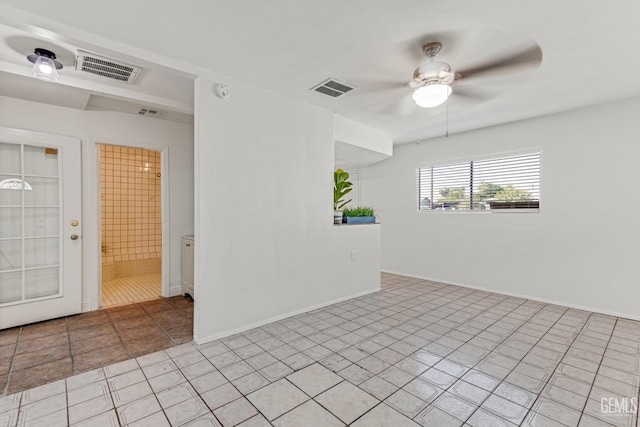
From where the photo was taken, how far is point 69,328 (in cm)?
305

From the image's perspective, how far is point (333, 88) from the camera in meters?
3.21

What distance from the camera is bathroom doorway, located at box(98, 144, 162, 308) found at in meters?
5.36

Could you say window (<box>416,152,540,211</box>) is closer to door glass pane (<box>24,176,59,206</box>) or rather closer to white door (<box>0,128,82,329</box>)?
white door (<box>0,128,82,329</box>)

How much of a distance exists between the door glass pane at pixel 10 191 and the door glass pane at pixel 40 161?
15 cm

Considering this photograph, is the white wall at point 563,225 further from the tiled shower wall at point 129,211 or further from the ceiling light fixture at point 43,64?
the tiled shower wall at point 129,211

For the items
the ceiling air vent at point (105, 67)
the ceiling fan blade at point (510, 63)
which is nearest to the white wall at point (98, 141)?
the ceiling air vent at point (105, 67)

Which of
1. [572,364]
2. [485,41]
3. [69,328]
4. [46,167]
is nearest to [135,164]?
[46,167]

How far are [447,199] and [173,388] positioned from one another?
4871 millimetres

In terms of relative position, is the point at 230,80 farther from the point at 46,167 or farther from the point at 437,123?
the point at 437,123

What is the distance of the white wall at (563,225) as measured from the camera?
3480 millimetres

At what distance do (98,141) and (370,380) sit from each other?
13.8 feet

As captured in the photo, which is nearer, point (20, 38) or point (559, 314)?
point (20, 38)

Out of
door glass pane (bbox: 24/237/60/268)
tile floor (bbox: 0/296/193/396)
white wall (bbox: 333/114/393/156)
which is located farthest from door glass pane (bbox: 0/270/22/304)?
white wall (bbox: 333/114/393/156)

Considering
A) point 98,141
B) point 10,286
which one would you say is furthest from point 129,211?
point 10,286
